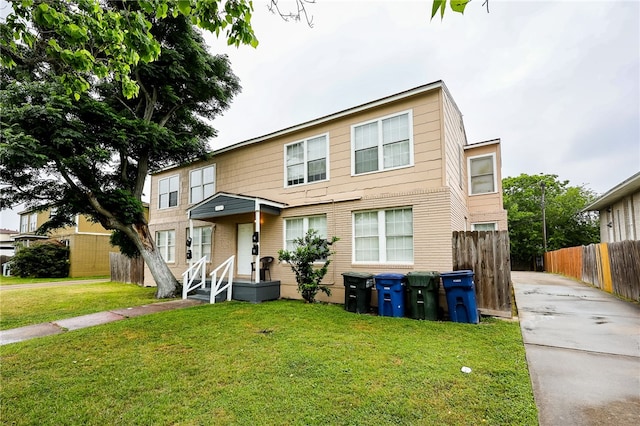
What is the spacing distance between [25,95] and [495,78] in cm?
1830

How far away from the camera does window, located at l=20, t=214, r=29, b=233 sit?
99.8 ft

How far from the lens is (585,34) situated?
10.9 meters

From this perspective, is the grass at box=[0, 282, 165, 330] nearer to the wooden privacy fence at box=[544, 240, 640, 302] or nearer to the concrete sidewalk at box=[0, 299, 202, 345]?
the concrete sidewalk at box=[0, 299, 202, 345]

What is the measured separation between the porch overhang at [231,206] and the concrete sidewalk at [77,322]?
3.09 m

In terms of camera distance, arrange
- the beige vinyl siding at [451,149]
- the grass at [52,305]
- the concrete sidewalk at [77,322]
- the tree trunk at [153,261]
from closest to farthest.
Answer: the concrete sidewalk at [77,322]
the grass at [52,305]
the beige vinyl siding at [451,149]
the tree trunk at [153,261]

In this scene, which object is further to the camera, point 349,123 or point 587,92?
point 587,92

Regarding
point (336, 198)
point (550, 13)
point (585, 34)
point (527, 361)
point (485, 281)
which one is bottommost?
point (527, 361)

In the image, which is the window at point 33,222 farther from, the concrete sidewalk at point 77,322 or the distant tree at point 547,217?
the distant tree at point 547,217

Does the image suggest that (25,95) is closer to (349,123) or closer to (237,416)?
(349,123)

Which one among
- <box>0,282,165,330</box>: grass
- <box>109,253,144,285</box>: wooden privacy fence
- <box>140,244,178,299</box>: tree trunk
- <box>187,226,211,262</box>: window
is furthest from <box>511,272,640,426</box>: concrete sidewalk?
<box>109,253,144,285</box>: wooden privacy fence

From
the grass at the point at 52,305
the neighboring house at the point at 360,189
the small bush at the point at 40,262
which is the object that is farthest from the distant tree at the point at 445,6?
the small bush at the point at 40,262

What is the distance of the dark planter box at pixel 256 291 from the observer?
943 cm

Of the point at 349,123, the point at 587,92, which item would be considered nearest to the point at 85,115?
the point at 349,123

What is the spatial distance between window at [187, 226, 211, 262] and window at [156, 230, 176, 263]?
156 centimetres
